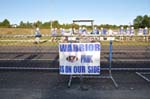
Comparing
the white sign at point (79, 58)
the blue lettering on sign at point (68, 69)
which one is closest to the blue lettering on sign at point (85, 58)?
the white sign at point (79, 58)

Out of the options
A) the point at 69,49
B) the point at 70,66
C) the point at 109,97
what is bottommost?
the point at 109,97

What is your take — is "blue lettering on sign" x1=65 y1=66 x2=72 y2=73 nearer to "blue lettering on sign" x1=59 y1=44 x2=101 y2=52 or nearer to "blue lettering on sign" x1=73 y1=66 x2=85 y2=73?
"blue lettering on sign" x1=73 y1=66 x2=85 y2=73

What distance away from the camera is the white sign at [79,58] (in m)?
9.35

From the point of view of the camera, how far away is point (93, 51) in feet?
30.8

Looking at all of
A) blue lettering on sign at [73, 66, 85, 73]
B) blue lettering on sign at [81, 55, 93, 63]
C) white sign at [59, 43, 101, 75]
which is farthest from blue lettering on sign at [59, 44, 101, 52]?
blue lettering on sign at [73, 66, 85, 73]

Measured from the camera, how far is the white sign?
9352 millimetres

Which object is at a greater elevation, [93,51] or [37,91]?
[93,51]

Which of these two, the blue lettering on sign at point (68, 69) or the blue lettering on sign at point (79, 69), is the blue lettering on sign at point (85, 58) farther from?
the blue lettering on sign at point (68, 69)

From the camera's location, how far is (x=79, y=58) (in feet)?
30.9

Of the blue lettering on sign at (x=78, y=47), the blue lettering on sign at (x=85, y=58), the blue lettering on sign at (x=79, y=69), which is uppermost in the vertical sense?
the blue lettering on sign at (x=78, y=47)

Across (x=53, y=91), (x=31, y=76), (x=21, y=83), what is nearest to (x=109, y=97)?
(x=53, y=91)

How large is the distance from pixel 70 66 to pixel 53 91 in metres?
1.15

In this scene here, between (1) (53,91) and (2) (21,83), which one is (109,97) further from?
(2) (21,83)

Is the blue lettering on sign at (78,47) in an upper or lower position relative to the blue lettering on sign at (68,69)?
upper
